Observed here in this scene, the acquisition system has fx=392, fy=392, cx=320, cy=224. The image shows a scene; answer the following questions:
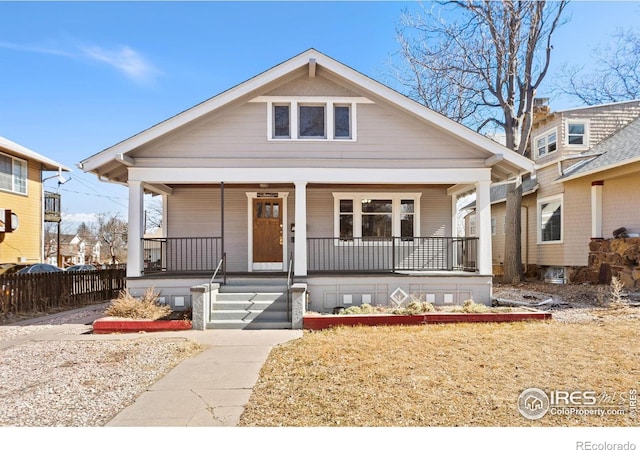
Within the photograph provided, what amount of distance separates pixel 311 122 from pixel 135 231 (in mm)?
5171

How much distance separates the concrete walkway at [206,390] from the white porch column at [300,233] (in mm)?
2706

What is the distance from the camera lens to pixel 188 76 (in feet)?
43.4

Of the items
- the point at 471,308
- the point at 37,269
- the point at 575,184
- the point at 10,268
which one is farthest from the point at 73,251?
the point at 575,184

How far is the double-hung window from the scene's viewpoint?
11953 mm

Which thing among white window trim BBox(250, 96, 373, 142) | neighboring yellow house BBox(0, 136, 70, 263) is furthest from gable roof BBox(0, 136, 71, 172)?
white window trim BBox(250, 96, 373, 142)

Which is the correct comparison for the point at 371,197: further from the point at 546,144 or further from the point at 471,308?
the point at 546,144

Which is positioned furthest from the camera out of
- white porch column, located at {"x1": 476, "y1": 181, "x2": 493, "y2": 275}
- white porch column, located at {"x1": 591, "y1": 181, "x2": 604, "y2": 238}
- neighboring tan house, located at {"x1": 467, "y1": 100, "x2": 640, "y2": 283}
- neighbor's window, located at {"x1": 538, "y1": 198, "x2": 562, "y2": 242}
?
neighbor's window, located at {"x1": 538, "y1": 198, "x2": 562, "y2": 242}

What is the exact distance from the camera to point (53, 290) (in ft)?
37.3

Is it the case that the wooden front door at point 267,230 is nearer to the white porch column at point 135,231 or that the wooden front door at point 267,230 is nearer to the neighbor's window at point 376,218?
the neighbor's window at point 376,218

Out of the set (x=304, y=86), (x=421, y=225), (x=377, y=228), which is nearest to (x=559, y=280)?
(x=421, y=225)

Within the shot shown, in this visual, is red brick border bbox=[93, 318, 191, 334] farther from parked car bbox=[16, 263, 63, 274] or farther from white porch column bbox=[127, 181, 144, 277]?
parked car bbox=[16, 263, 63, 274]

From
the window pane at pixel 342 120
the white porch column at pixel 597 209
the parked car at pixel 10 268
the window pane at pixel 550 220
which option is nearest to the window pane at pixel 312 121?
the window pane at pixel 342 120

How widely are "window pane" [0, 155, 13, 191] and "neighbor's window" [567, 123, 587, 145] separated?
22.8m
